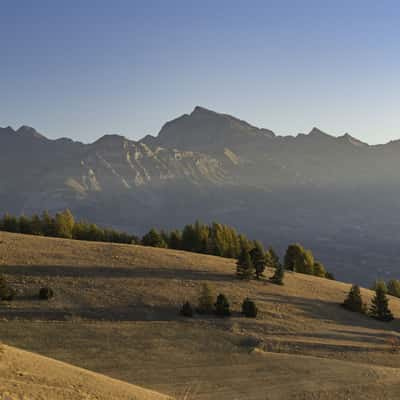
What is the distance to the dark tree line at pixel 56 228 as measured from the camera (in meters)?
74.4

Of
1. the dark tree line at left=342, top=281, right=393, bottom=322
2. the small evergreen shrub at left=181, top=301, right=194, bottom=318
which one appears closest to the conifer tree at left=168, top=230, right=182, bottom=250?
the dark tree line at left=342, top=281, right=393, bottom=322

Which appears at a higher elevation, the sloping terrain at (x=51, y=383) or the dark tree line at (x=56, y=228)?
the dark tree line at (x=56, y=228)

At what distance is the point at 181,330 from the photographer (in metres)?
35.3

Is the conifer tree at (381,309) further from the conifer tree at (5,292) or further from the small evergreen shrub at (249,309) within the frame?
the conifer tree at (5,292)

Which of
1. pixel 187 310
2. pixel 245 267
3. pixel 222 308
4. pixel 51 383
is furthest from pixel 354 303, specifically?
pixel 51 383

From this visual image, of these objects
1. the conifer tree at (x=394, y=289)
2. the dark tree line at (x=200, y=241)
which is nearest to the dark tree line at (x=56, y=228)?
the dark tree line at (x=200, y=241)

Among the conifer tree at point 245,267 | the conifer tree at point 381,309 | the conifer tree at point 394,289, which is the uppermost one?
the conifer tree at point 245,267

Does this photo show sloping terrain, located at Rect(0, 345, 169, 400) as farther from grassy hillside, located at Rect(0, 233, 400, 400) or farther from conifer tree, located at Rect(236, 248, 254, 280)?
conifer tree, located at Rect(236, 248, 254, 280)

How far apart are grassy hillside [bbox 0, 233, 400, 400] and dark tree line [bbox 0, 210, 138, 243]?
19229 mm

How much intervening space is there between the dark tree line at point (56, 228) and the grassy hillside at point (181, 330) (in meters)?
19.2

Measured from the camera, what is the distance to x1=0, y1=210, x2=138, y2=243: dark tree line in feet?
244

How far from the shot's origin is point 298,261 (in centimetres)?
8100

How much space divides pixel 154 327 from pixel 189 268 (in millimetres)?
19470

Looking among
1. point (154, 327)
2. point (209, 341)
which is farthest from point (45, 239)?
point (209, 341)
